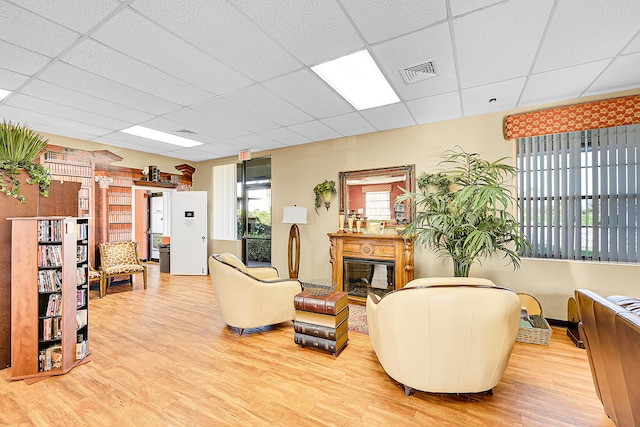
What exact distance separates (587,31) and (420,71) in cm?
124

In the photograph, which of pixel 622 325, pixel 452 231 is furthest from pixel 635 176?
pixel 622 325

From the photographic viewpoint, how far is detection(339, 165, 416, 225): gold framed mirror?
15.1 ft

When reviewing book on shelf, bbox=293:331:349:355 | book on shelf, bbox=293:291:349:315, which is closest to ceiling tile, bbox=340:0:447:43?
book on shelf, bbox=293:291:349:315

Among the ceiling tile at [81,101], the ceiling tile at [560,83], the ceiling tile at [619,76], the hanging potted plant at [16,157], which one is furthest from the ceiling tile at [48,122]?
the ceiling tile at [619,76]

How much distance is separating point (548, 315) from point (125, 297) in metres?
6.44

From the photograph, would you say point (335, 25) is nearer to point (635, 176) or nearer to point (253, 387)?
point (253, 387)

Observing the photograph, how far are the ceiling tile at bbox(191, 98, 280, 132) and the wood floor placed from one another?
2.86 meters

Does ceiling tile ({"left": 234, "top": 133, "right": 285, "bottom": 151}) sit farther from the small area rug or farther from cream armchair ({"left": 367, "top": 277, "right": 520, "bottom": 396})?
cream armchair ({"left": 367, "top": 277, "right": 520, "bottom": 396})

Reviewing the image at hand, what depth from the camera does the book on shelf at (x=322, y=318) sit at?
2883 mm

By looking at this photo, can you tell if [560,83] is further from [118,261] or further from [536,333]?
[118,261]

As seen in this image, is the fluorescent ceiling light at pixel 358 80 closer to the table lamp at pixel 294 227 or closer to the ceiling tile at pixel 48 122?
the table lamp at pixel 294 227

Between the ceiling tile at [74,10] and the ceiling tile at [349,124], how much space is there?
2736 millimetres

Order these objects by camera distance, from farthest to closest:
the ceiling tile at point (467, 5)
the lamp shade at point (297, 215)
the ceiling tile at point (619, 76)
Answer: the lamp shade at point (297, 215) → the ceiling tile at point (619, 76) → the ceiling tile at point (467, 5)

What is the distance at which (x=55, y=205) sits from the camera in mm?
2961
